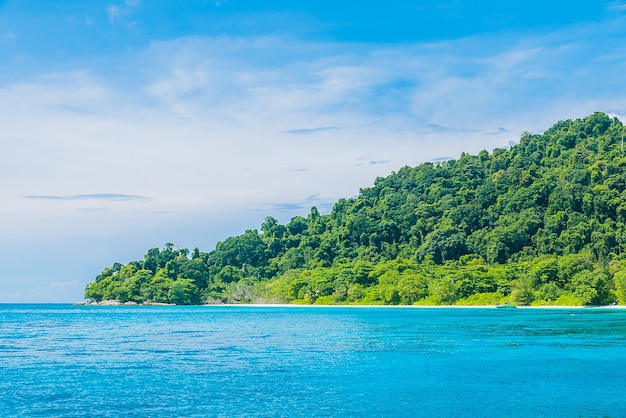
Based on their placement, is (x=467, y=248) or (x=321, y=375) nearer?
(x=321, y=375)

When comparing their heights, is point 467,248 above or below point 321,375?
above

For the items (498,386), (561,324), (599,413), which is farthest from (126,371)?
(561,324)

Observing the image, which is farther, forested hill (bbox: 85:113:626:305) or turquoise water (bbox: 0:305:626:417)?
forested hill (bbox: 85:113:626:305)

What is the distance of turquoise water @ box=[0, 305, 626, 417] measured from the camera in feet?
78.1

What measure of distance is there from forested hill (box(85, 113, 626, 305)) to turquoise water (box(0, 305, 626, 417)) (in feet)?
198

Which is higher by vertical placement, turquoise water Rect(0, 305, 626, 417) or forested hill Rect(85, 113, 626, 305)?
forested hill Rect(85, 113, 626, 305)

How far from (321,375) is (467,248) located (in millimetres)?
120562

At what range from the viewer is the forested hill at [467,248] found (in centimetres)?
11281

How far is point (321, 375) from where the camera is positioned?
31062 mm

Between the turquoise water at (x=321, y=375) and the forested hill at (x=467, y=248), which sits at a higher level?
the forested hill at (x=467, y=248)

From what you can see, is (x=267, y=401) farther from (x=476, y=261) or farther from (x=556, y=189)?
(x=556, y=189)

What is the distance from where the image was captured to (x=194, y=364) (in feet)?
115

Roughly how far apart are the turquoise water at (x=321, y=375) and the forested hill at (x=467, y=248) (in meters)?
60.3

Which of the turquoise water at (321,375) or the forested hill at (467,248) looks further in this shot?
the forested hill at (467,248)
